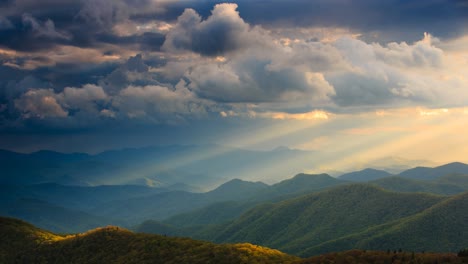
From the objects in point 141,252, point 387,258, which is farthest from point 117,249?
point 387,258

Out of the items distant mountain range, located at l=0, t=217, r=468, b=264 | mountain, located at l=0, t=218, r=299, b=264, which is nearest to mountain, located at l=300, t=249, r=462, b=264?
distant mountain range, located at l=0, t=217, r=468, b=264

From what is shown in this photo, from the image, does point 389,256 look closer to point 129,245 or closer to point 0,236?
point 129,245

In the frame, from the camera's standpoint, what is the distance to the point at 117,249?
382 feet

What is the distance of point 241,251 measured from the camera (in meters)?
88.9

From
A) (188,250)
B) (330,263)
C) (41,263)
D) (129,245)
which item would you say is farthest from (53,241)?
(330,263)

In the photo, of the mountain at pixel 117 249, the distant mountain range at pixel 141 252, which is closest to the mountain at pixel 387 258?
the distant mountain range at pixel 141 252

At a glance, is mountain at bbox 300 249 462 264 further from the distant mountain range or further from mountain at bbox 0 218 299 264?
mountain at bbox 0 218 299 264

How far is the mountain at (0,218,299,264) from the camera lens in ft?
292

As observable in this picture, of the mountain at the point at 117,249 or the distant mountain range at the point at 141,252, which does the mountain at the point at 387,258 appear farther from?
the mountain at the point at 117,249

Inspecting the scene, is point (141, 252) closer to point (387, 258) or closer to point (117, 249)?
point (117, 249)

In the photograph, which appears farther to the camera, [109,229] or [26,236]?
[26,236]

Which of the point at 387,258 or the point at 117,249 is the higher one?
the point at 117,249

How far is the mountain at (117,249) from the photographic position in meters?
88.9

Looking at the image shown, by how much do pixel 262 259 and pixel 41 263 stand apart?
78044 millimetres
